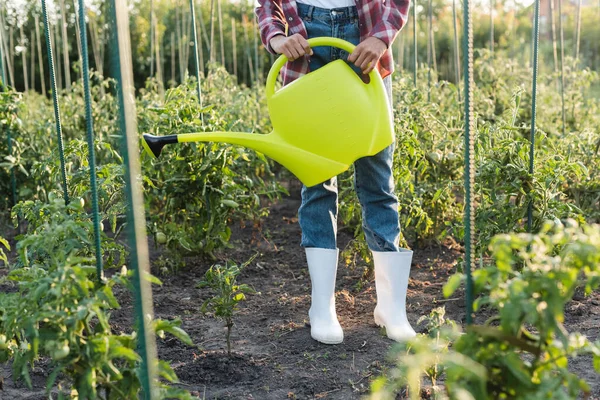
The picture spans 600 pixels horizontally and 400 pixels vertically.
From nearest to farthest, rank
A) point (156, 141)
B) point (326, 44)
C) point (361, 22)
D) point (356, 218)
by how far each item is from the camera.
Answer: point (156, 141)
point (326, 44)
point (361, 22)
point (356, 218)

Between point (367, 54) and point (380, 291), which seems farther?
point (380, 291)

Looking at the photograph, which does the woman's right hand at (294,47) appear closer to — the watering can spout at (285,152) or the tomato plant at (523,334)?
the watering can spout at (285,152)

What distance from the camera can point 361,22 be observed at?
6.57ft

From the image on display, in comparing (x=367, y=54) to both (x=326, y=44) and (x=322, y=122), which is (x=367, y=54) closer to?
(x=326, y=44)

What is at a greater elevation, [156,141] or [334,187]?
[156,141]

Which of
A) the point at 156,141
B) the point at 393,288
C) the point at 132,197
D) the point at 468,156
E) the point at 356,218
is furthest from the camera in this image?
the point at 356,218

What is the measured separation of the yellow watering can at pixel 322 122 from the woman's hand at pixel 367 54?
32 millimetres

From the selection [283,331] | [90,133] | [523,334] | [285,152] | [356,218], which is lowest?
[283,331]

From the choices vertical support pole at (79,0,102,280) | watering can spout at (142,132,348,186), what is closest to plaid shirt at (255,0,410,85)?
watering can spout at (142,132,348,186)

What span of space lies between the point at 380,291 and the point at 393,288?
0.05 metres

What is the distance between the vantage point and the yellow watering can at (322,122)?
1.77 m

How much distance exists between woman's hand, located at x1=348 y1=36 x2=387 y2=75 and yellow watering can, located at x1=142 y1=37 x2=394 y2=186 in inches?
1.3

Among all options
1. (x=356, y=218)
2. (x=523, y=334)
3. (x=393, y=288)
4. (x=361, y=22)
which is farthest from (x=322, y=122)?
(x=356, y=218)

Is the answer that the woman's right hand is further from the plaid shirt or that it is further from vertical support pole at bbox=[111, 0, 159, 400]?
vertical support pole at bbox=[111, 0, 159, 400]
